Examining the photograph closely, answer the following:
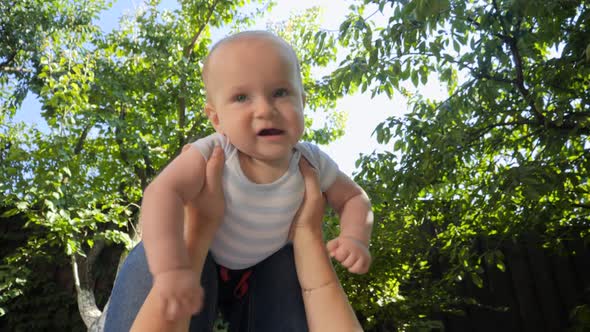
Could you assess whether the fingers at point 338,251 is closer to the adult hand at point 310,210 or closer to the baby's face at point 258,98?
the adult hand at point 310,210

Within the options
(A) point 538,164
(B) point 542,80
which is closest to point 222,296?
(A) point 538,164

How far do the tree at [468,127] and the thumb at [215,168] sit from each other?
4.71 feet

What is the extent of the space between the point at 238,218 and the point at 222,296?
194 mm

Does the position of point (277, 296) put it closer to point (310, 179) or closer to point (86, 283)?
point (310, 179)

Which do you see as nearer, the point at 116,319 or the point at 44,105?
the point at 116,319

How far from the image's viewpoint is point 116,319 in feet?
2.75

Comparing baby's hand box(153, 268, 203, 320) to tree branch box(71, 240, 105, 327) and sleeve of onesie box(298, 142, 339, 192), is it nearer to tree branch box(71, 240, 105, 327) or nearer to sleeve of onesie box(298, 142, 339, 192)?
sleeve of onesie box(298, 142, 339, 192)

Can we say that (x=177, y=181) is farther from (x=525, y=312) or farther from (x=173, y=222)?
(x=525, y=312)

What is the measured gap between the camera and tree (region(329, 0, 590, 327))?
2756mm

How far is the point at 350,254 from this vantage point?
2.57 ft

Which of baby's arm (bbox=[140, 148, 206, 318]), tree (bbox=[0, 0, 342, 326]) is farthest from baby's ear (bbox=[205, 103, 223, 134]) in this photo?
tree (bbox=[0, 0, 342, 326])

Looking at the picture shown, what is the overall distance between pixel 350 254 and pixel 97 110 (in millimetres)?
5446

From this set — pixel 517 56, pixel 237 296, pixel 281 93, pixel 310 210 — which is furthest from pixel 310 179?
pixel 517 56

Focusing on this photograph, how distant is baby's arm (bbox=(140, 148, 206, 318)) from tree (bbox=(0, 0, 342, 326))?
436 cm
